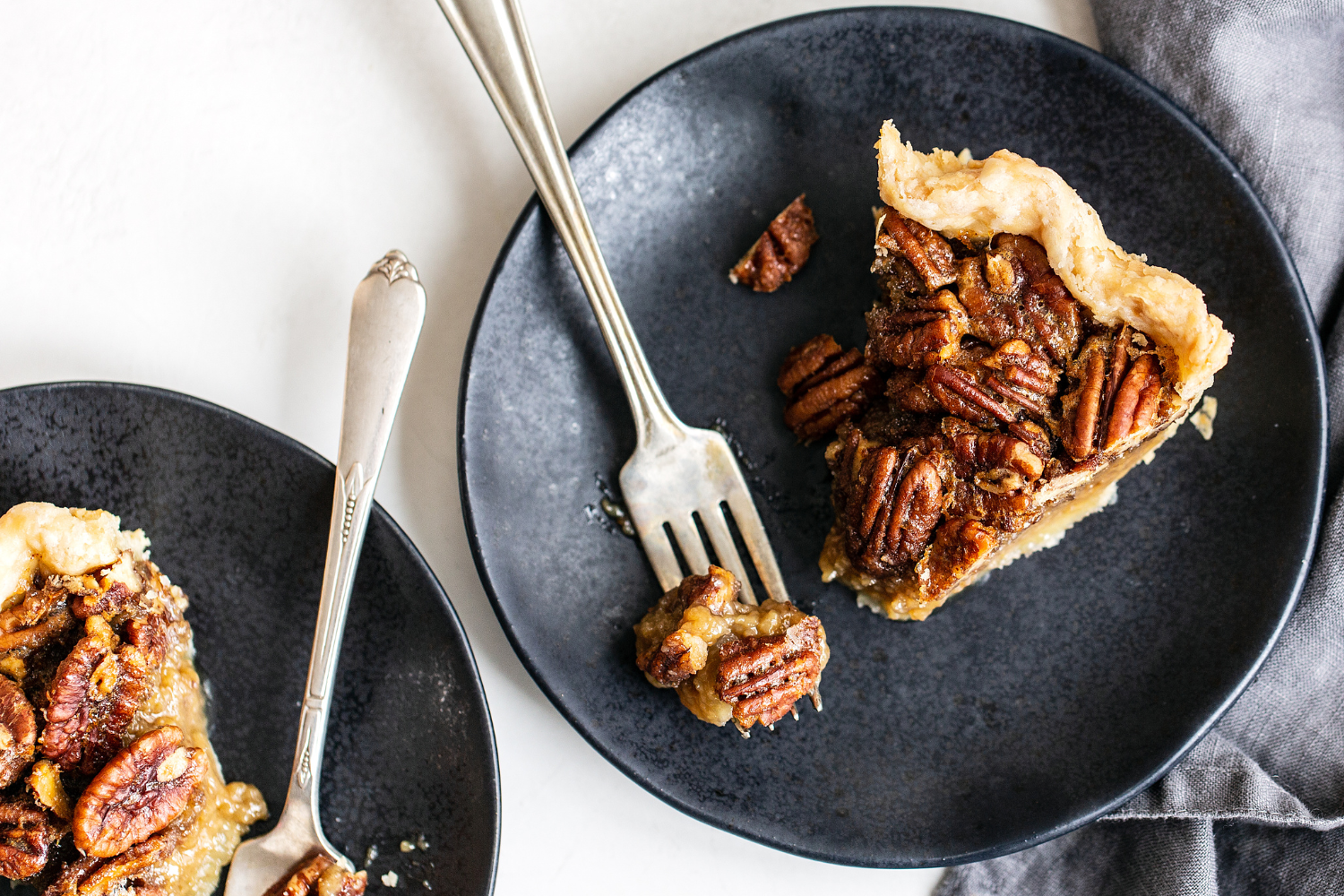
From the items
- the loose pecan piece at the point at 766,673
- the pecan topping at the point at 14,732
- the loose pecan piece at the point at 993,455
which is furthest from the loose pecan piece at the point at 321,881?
the loose pecan piece at the point at 993,455

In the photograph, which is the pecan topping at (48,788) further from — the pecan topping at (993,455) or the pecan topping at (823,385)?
the pecan topping at (993,455)

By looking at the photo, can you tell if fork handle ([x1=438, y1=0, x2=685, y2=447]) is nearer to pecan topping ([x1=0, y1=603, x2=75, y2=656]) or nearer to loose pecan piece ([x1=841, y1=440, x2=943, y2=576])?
loose pecan piece ([x1=841, y1=440, x2=943, y2=576])

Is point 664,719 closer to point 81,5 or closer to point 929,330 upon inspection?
point 929,330

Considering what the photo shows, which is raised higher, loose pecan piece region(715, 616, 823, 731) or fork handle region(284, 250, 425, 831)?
fork handle region(284, 250, 425, 831)

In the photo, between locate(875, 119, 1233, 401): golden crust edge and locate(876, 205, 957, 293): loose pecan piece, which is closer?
locate(875, 119, 1233, 401): golden crust edge

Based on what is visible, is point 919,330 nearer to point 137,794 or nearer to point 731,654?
point 731,654

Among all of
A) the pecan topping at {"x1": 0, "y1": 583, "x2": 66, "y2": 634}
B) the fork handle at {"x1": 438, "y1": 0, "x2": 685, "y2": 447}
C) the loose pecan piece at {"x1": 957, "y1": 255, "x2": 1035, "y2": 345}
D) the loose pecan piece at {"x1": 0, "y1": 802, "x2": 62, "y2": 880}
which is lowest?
the loose pecan piece at {"x1": 957, "y1": 255, "x2": 1035, "y2": 345}

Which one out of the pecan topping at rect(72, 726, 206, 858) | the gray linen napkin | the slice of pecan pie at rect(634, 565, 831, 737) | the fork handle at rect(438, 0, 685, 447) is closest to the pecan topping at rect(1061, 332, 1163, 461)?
the slice of pecan pie at rect(634, 565, 831, 737)

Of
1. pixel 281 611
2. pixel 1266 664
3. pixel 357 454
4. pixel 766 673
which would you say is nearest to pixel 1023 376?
pixel 766 673
